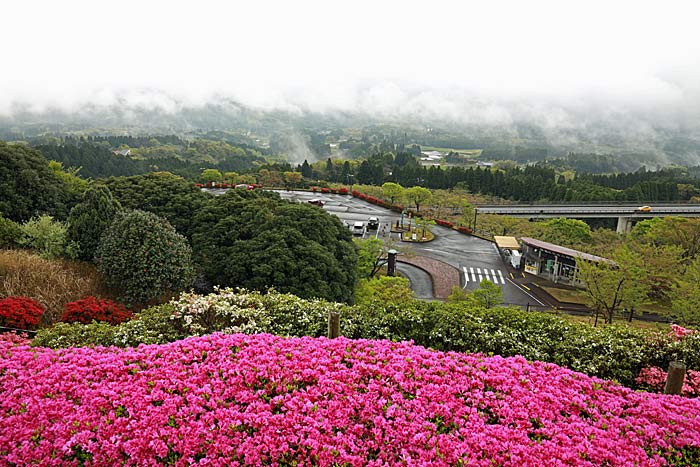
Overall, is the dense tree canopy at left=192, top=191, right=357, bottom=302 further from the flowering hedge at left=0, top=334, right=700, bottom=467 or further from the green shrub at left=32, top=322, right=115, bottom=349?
the flowering hedge at left=0, top=334, right=700, bottom=467

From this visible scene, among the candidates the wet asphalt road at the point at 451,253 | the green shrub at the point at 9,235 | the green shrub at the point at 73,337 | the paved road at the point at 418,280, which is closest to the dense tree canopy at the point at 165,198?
the green shrub at the point at 9,235

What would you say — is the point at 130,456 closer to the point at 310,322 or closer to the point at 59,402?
the point at 59,402

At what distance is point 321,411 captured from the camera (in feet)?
12.8

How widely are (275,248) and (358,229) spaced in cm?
1564

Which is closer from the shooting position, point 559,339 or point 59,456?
point 59,456

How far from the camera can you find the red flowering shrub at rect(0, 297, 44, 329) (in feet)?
25.0

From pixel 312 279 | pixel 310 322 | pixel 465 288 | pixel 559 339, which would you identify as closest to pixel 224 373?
pixel 310 322

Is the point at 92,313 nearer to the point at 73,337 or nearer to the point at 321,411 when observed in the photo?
the point at 73,337

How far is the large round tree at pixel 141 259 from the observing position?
36.3ft

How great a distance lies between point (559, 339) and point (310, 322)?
Result: 12.0 ft

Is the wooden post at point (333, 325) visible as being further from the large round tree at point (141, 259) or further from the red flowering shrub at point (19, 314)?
the large round tree at point (141, 259)

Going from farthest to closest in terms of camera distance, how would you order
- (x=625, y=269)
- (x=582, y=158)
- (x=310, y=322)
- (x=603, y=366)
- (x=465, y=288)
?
(x=582, y=158), (x=465, y=288), (x=625, y=269), (x=310, y=322), (x=603, y=366)

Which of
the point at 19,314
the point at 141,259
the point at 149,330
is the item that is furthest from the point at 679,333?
the point at 141,259

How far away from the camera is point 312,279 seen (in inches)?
513
